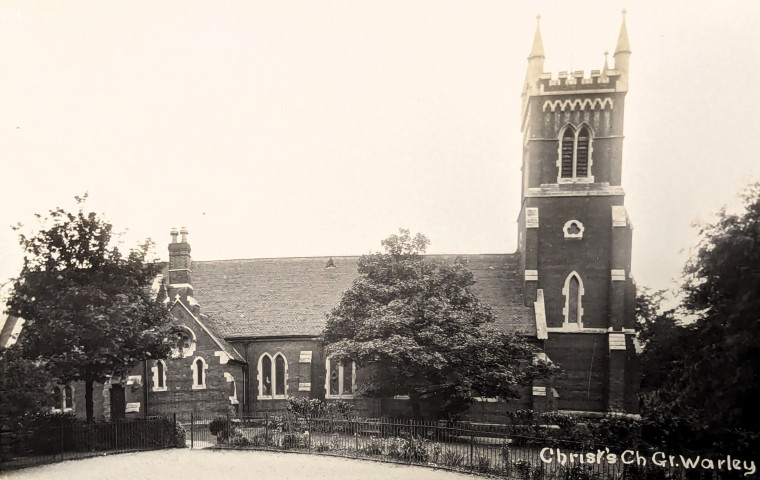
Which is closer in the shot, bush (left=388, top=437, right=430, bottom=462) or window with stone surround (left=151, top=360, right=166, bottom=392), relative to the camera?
bush (left=388, top=437, right=430, bottom=462)

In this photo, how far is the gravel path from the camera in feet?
50.8

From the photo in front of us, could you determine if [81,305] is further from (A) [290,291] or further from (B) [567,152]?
(B) [567,152]

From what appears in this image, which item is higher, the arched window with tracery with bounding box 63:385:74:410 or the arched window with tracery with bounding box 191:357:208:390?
the arched window with tracery with bounding box 191:357:208:390

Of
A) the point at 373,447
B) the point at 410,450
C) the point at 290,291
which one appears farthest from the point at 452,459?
the point at 290,291

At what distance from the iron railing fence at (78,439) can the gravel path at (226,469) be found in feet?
2.97

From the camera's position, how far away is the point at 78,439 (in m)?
18.9

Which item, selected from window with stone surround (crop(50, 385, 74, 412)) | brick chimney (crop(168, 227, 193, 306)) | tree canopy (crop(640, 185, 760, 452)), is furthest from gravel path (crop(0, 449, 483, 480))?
window with stone surround (crop(50, 385, 74, 412))

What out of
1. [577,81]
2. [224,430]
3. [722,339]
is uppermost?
[577,81]

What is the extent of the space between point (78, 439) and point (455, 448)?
520 inches

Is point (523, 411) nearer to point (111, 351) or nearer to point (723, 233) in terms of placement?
point (723, 233)

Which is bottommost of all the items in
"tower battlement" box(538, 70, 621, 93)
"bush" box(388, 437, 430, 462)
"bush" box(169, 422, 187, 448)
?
"bush" box(169, 422, 187, 448)

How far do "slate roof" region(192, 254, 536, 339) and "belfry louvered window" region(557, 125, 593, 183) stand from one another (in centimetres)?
578

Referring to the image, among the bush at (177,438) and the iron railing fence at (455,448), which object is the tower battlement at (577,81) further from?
the bush at (177,438)

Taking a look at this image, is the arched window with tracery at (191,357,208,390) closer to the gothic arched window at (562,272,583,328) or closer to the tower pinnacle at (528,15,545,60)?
the gothic arched window at (562,272,583,328)
